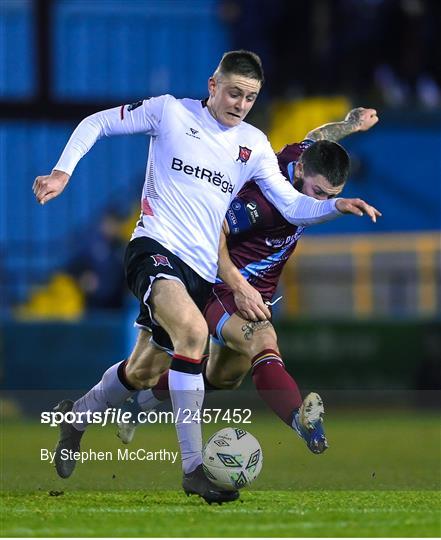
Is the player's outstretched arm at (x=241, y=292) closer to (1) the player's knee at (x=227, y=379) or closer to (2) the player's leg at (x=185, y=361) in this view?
(1) the player's knee at (x=227, y=379)

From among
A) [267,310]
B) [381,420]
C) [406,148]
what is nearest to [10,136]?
[406,148]

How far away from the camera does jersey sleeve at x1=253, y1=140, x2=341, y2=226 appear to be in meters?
8.27

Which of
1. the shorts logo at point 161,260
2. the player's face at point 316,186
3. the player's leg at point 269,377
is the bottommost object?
the player's leg at point 269,377

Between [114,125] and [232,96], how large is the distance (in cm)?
67

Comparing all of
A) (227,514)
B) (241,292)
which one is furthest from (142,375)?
(227,514)

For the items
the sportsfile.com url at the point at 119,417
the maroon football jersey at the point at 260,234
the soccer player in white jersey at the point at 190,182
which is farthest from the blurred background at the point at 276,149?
the soccer player in white jersey at the point at 190,182

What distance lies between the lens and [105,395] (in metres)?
8.81

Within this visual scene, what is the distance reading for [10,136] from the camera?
69.4 ft

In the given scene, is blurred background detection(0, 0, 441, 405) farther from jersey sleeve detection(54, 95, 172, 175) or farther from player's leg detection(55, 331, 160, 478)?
jersey sleeve detection(54, 95, 172, 175)

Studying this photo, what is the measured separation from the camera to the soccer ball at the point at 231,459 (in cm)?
773

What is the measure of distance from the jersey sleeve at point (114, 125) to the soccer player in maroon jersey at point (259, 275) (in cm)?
78

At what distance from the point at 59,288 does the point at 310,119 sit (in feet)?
13.2

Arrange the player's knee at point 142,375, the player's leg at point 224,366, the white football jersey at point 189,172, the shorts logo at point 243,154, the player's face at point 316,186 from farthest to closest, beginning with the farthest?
the player's leg at point 224,366, the player's knee at point 142,375, the player's face at point 316,186, the shorts logo at point 243,154, the white football jersey at point 189,172

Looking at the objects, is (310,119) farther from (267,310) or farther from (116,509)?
(116,509)
